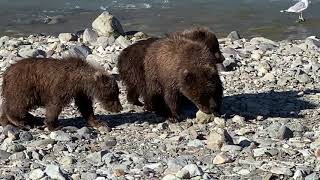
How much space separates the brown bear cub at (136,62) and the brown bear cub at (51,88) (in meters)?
0.69

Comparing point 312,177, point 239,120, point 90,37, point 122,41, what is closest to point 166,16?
point 90,37

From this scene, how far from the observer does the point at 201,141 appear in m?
8.34

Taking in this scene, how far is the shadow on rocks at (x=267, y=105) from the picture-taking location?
985cm

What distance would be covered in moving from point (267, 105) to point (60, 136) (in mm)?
3095

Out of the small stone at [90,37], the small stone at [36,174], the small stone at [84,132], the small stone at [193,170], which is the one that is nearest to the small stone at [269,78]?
the small stone at [84,132]

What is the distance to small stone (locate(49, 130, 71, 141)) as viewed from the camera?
851 cm

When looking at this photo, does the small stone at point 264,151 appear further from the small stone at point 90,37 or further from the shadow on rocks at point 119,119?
the small stone at point 90,37

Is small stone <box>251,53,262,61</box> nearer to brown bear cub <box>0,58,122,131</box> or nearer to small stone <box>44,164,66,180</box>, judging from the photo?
brown bear cub <box>0,58,122,131</box>

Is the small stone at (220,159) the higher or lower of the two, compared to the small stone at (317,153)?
higher

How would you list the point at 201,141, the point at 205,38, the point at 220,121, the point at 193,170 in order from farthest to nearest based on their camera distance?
1. the point at 205,38
2. the point at 220,121
3. the point at 201,141
4. the point at 193,170

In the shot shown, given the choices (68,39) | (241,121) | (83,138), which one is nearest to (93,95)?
(83,138)

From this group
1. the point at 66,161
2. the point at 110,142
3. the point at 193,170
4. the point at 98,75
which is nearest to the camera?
the point at 193,170

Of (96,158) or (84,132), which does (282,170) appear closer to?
(96,158)

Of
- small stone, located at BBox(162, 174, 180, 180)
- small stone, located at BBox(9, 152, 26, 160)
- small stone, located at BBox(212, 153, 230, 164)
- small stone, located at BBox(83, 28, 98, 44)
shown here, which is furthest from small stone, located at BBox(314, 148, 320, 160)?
small stone, located at BBox(83, 28, 98, 44)
